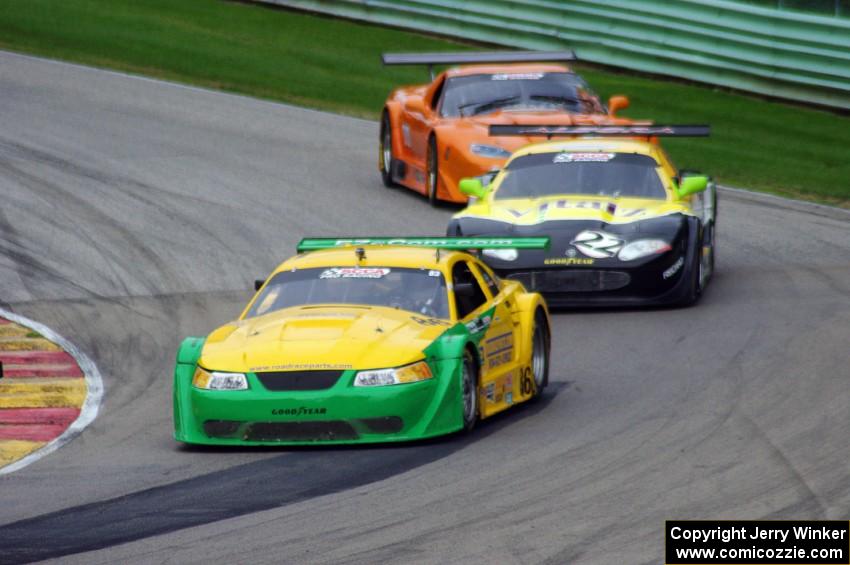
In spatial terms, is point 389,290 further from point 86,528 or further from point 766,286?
point 766,286

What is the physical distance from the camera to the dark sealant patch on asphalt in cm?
795

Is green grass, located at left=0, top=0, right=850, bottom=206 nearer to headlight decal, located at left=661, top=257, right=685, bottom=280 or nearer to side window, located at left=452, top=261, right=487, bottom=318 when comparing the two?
headlight decal, located at left=661, top=257, right=685, bottom=280

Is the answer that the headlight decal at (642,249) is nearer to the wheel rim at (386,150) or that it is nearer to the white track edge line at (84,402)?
the white track edge line at (84,402)

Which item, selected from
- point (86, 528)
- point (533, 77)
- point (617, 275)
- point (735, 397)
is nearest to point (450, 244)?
point (735, 397)

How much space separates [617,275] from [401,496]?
645 centimetres

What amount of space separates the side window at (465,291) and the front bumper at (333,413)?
42.5 inches

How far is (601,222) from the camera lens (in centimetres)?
1499

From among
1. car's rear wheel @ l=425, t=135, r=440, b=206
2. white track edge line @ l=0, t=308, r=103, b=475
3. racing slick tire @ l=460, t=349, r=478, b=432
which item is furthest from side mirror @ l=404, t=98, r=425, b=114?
racing slick tire @ l=460, t=349, r=478, b=432

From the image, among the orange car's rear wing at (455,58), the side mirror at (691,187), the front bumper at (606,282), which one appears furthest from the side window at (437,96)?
the front bumper at (606,282)

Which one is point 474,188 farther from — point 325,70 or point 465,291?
point 325,70

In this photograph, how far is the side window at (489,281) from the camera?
38.9 ft

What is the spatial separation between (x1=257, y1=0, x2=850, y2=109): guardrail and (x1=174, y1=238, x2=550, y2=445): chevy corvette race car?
15.9 m

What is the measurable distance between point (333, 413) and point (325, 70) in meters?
19.5

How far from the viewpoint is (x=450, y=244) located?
12031 millimetres
